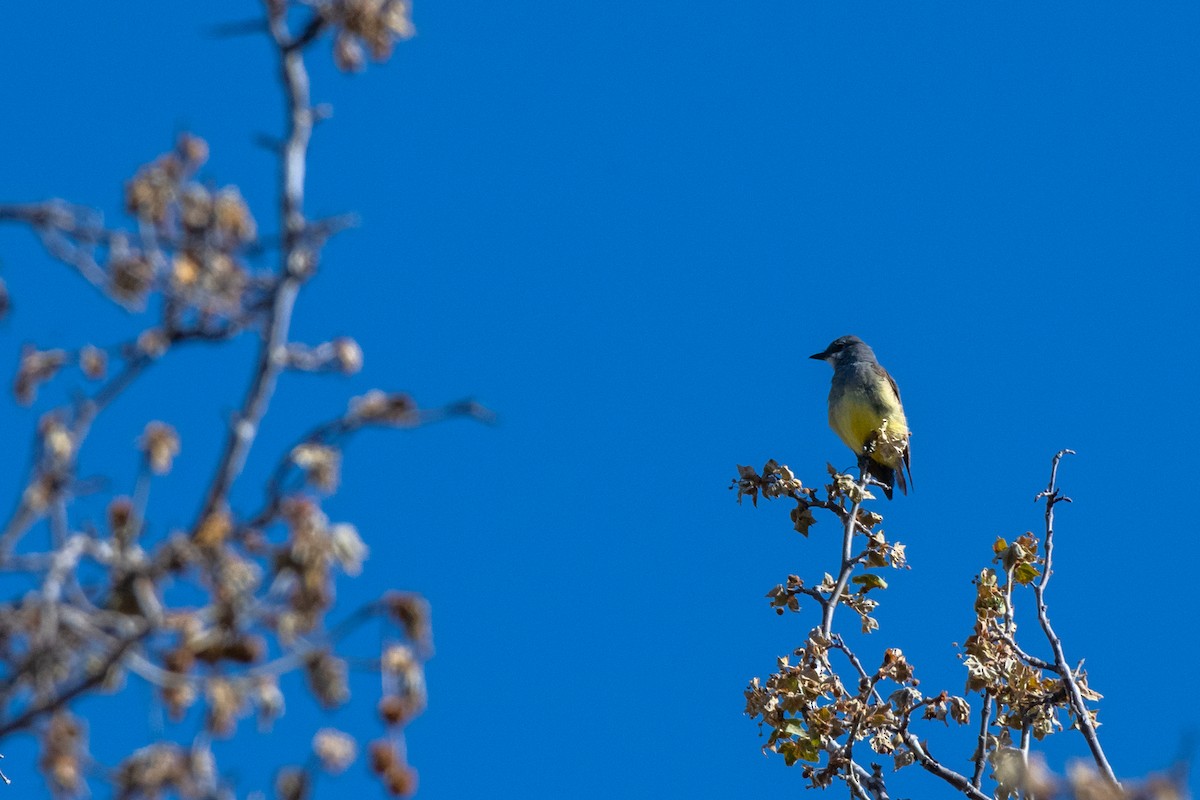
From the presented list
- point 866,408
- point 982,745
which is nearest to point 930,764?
point 982,745

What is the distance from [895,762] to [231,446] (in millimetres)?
4026

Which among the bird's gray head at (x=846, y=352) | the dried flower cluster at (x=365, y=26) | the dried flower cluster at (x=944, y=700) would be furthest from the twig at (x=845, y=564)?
the bird's gray head at (x=846, y=352)

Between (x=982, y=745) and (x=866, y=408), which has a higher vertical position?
(x=866, y=408)

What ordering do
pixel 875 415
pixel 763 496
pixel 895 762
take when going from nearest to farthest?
pixel 895 762 < pixel 763 496 < pixel 875 415

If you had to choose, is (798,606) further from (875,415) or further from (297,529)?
(875,415)

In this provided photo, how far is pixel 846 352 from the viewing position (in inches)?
516

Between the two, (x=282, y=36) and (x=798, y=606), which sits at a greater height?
(x=798, y=606)

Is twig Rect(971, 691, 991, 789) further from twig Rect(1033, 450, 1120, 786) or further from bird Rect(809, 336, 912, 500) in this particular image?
Answer: bird Rect(809, 336, 912, 500)

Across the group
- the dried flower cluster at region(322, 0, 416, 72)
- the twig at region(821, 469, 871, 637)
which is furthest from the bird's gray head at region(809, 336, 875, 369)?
the dried flower cluster at region(322, 0, 416, 72)

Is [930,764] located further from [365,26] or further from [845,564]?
[365,26]

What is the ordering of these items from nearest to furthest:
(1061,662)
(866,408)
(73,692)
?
1. (73,692)
2. (1061,662)
3. (866,408)

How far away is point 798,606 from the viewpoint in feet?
23.1

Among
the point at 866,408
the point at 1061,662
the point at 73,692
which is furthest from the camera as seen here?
the point at 866,408

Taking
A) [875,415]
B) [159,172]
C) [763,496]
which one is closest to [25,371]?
[159,172]
